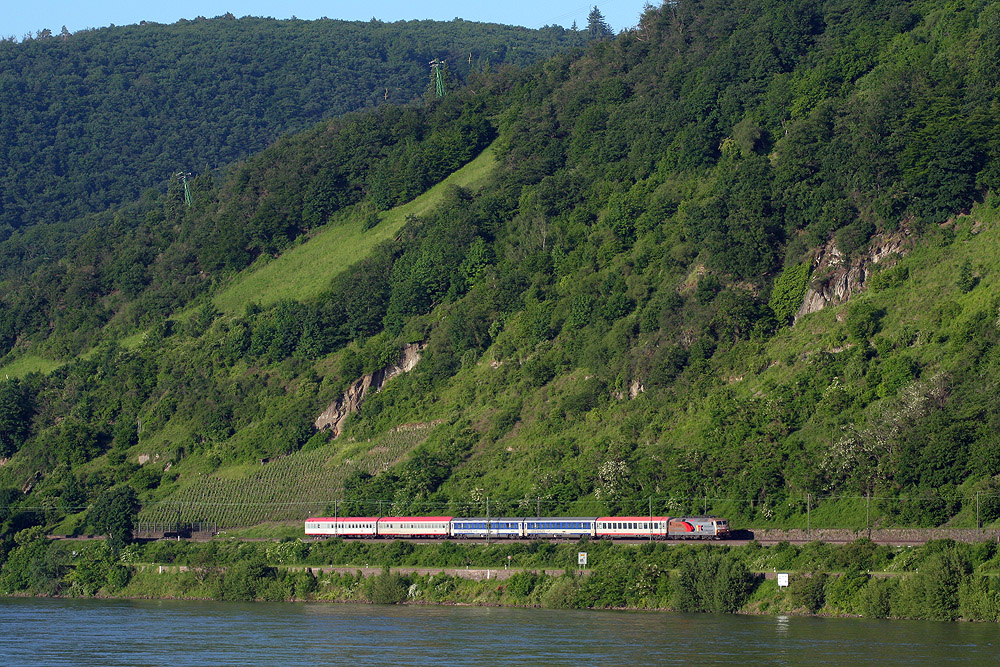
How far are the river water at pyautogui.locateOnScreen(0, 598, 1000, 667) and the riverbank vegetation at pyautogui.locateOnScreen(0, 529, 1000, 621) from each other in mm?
1623

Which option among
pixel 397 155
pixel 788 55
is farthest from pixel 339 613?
pixel 397 155

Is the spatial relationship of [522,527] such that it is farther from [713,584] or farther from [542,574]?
[713,584]

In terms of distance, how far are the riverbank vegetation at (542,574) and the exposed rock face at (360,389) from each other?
2519 centimetres

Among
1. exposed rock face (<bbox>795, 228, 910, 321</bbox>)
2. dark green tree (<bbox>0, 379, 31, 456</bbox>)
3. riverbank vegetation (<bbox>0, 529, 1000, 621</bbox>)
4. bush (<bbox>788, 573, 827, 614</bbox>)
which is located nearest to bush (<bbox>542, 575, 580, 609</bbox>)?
riverbank vegetation (<bbox>0, 529, 1000, 621</bbox>)

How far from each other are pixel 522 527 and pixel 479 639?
80.3 feet

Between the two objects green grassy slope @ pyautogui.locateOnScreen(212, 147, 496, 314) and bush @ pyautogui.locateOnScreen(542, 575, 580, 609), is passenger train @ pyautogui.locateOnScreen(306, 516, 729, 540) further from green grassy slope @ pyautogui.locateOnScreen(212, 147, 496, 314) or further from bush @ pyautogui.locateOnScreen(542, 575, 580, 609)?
green grassy slope @ pyautogui.locateOnScreen(212, 147, 496, 314)

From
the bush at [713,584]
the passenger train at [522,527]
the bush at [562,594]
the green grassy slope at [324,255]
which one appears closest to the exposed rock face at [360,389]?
the green grassy slope at [324,255]

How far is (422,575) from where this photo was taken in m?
90.6

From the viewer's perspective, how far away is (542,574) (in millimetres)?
86375

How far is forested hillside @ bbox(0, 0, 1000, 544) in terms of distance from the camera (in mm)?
95500

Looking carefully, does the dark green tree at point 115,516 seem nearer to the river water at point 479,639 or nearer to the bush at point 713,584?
the river water at point 479,639

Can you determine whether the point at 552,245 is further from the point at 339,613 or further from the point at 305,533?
the point at 339,613

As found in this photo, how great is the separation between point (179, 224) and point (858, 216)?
9681cm

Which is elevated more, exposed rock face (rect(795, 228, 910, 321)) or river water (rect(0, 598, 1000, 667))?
exposed rock face (rect(795, 228, 910, 321))
